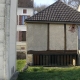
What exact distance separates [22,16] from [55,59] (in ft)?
62.4

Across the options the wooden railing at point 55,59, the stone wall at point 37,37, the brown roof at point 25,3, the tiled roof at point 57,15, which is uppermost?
the brown roof at point 25,3

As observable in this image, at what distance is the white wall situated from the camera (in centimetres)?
1958

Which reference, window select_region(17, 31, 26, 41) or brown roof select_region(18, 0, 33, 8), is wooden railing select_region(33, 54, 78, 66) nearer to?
window select_region(17, 31, 26, 41)

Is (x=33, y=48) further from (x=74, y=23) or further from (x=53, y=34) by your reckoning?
(x=74, y=23)

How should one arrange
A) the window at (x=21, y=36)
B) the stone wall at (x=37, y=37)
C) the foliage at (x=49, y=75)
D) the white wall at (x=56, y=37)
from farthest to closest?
1. the window at (x=21, y=36)
2. the white wall at (x=56, y=37)
3. the stone wall at (x=37, y=37)
4. the foliage at (x=49, y=75)

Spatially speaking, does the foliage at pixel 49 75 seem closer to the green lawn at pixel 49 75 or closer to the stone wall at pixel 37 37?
the green lawn at pixel 49 75

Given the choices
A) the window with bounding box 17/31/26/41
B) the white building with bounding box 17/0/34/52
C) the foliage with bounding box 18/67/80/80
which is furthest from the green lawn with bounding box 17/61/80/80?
the window with bounding box 17/31/26/41

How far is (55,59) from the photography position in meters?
20.1

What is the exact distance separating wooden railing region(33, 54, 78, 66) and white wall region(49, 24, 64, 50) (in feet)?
2.85

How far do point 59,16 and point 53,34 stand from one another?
6.78ft

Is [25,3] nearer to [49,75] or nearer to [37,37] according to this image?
[37,37]

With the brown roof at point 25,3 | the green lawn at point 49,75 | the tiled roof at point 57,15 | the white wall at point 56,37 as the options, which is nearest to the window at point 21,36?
the brown roof at point 25,3

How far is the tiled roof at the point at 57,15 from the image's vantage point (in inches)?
778

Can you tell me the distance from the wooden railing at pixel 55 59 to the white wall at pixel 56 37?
2.85ft
